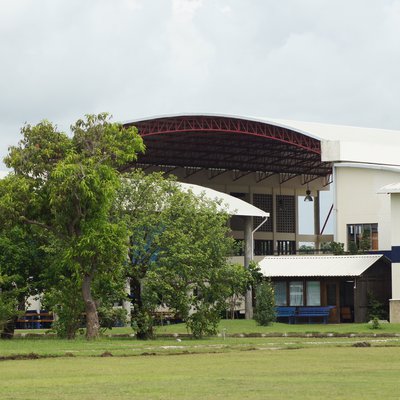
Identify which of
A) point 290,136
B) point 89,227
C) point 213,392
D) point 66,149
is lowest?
point 213,392

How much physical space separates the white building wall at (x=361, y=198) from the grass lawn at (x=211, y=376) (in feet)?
128

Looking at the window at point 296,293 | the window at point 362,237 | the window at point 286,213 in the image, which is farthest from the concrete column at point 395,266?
the window at point 286,213

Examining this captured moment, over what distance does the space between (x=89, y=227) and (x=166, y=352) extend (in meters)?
10.7

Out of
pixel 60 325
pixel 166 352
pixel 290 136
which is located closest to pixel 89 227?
pixel 60 325

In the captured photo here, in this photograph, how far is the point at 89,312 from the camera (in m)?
48.8

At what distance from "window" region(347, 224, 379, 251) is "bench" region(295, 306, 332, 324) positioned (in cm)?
504

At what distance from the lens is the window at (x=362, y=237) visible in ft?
244

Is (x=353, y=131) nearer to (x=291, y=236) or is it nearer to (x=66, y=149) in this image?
(x=291, y=236)

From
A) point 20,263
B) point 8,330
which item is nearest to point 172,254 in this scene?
point 20,263

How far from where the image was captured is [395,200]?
6831 centimetres

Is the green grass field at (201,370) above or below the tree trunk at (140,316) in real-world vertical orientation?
below

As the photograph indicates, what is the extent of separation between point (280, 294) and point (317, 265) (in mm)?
3052

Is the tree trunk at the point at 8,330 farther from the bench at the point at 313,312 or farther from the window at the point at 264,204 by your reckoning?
the window at the point at 264,204

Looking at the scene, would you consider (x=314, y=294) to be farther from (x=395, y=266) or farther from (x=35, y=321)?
(x=35, y=321)
